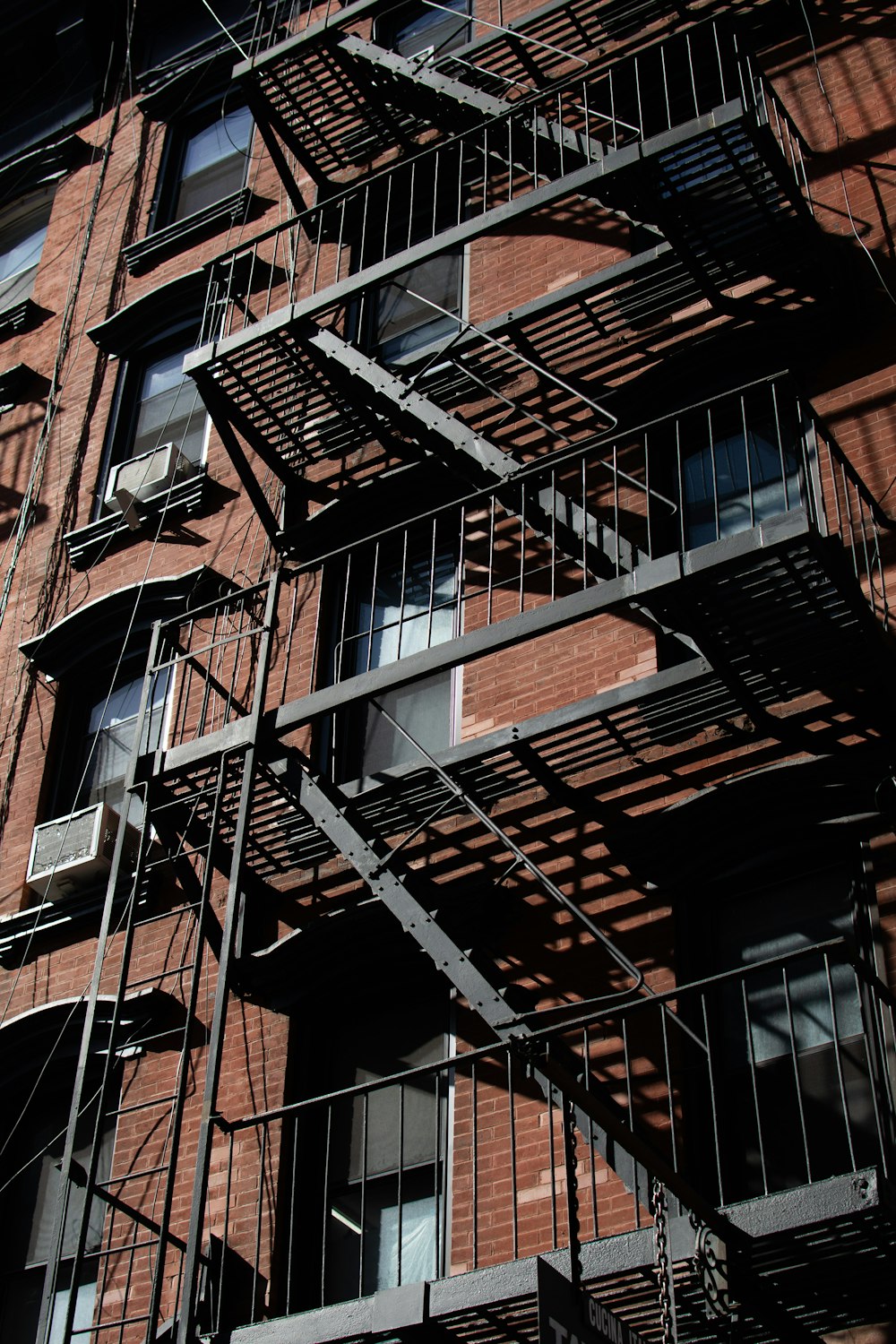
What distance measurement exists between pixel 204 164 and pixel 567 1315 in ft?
43.1

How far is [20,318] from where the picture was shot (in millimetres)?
16172

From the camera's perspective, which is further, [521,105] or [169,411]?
[169,411]

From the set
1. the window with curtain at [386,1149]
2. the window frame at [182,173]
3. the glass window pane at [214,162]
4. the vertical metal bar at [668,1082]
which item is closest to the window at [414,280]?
the window frame at [182,173]

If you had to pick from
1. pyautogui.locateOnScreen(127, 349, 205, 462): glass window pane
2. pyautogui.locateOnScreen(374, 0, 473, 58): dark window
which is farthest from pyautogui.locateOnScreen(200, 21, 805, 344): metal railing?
pyautogui.locateOnScreen(374, 0, 473, 58): dark window

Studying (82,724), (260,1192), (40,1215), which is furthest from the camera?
(82,724)

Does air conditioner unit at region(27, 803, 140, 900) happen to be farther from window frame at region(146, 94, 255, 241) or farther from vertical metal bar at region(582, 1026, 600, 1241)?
window frame at region(146, 94, 255, 241)

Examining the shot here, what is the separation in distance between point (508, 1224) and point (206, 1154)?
5.00ft

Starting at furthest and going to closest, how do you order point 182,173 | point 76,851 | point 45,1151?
point 182,173
point 76,851
point 45,1151

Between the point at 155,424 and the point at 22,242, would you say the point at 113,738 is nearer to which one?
the point at 155,424

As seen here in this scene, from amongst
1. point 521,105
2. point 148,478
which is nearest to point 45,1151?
point 148,478

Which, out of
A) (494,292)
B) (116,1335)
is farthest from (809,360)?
(116,1335)

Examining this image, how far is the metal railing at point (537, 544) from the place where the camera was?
9.55m

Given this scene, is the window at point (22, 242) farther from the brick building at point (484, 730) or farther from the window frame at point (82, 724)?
the window frame at point (82, 724)

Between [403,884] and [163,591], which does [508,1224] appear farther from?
[163,591]
